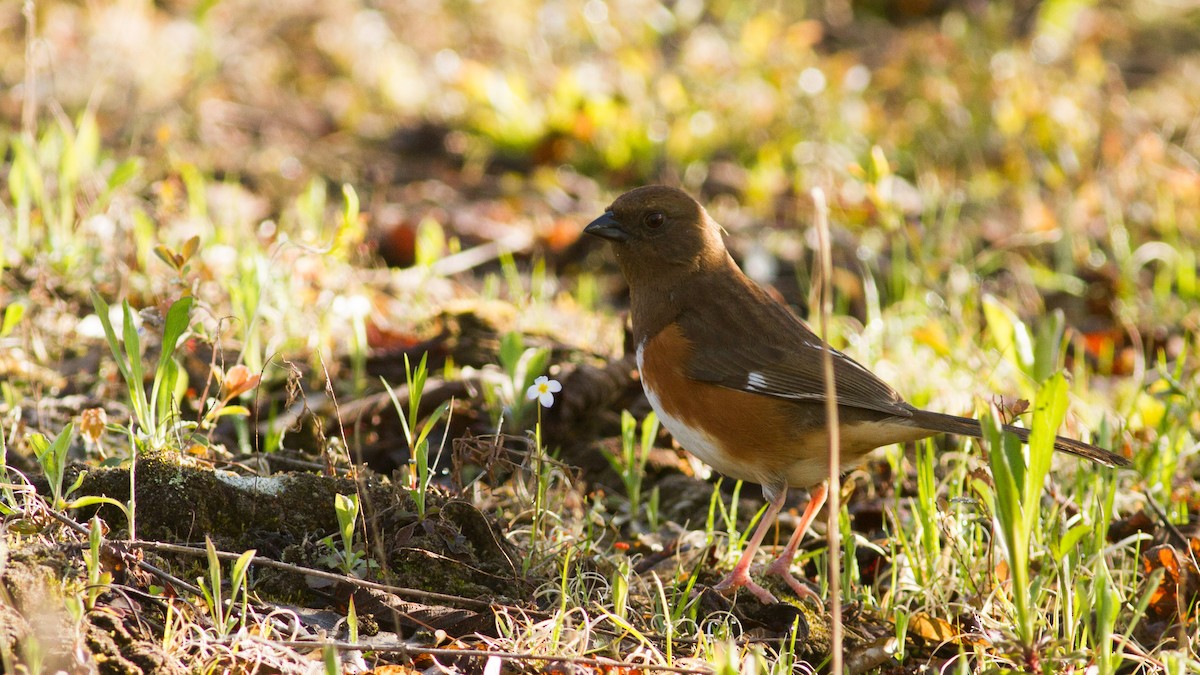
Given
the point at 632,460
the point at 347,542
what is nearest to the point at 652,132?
the point at 632,460

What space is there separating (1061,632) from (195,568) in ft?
6.93

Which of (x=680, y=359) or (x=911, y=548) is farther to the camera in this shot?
(x=680, y=359)

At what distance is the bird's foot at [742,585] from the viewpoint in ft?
10.7

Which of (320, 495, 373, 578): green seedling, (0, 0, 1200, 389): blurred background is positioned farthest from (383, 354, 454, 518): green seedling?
(0, 0, 1200, 389): blurred background

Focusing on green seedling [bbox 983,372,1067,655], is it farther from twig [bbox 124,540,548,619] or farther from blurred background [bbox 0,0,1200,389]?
blurred background [bbox 0,0,1200,389]

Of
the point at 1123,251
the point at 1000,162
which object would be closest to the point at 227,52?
the point at 1000,162

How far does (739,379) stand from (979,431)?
2.37 ft

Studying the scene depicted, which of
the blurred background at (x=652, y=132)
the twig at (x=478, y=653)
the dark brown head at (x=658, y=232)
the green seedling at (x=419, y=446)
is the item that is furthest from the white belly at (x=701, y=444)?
the blurred background at (x=652, y=132)

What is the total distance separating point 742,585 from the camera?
3.29 metres

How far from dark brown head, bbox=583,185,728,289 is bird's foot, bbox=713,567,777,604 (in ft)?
3.47

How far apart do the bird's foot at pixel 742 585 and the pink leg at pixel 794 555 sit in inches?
3.1

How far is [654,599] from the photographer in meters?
3.10

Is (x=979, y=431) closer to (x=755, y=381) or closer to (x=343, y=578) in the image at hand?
(x=755, y=381)

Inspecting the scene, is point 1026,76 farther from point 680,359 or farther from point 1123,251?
point 680,359
